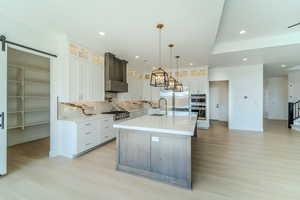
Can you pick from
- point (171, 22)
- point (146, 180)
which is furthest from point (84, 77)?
point (146, 180)

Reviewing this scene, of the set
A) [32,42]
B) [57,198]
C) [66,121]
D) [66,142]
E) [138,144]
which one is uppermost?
[32,42]

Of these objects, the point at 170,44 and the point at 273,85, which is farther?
the point at 273,85

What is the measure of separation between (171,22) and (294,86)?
27.3ft

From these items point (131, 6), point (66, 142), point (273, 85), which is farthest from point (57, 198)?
point (273, 85)

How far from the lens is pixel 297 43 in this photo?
3.62m

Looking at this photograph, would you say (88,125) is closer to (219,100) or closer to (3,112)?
(3,112)

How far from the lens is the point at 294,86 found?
718 centimetres

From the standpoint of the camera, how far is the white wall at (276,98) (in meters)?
8.51

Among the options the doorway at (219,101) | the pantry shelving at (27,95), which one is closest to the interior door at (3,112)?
the pantry shelving at (27,95)

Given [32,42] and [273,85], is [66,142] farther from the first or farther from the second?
[273,85]

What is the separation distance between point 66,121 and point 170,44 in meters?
3.24

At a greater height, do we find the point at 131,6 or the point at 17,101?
the point at 131,6

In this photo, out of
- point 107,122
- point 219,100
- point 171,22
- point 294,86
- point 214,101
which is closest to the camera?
point 171,22

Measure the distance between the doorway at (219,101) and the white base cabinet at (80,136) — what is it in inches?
273
